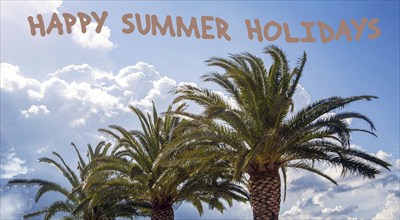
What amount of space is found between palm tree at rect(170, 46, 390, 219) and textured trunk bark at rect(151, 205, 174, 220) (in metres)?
7.20

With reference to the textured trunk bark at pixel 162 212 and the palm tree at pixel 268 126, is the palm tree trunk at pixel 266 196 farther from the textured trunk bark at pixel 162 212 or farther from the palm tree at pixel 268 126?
the textured trunk bark at pixel 162 212

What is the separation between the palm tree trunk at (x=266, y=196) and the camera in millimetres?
18531

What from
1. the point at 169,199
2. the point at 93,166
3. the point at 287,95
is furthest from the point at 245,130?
the point at 93,166

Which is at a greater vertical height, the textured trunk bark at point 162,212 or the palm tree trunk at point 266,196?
the textured trunk bark at point 162,212

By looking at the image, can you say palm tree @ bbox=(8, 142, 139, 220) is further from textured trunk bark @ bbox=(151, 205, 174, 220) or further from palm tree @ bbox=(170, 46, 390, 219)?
palm tree @ bbox=(170, 46, 390, 219)

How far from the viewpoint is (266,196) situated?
18.5m

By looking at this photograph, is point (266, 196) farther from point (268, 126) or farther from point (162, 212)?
point (162, 212)

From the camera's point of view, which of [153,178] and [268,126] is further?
[153,178]

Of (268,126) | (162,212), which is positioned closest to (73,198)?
(162,212)

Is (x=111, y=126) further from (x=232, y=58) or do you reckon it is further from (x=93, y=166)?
(x=232, y=58)

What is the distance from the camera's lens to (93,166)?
25375mm

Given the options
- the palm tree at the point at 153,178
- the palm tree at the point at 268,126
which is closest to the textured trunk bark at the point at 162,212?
the palm tree at the point at 153,178

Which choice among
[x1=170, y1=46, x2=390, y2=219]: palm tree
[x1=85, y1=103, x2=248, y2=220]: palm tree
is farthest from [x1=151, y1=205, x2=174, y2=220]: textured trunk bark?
[x1=170, y1=46, x2=390, y2=219]: palm tree

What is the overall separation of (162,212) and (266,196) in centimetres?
805
